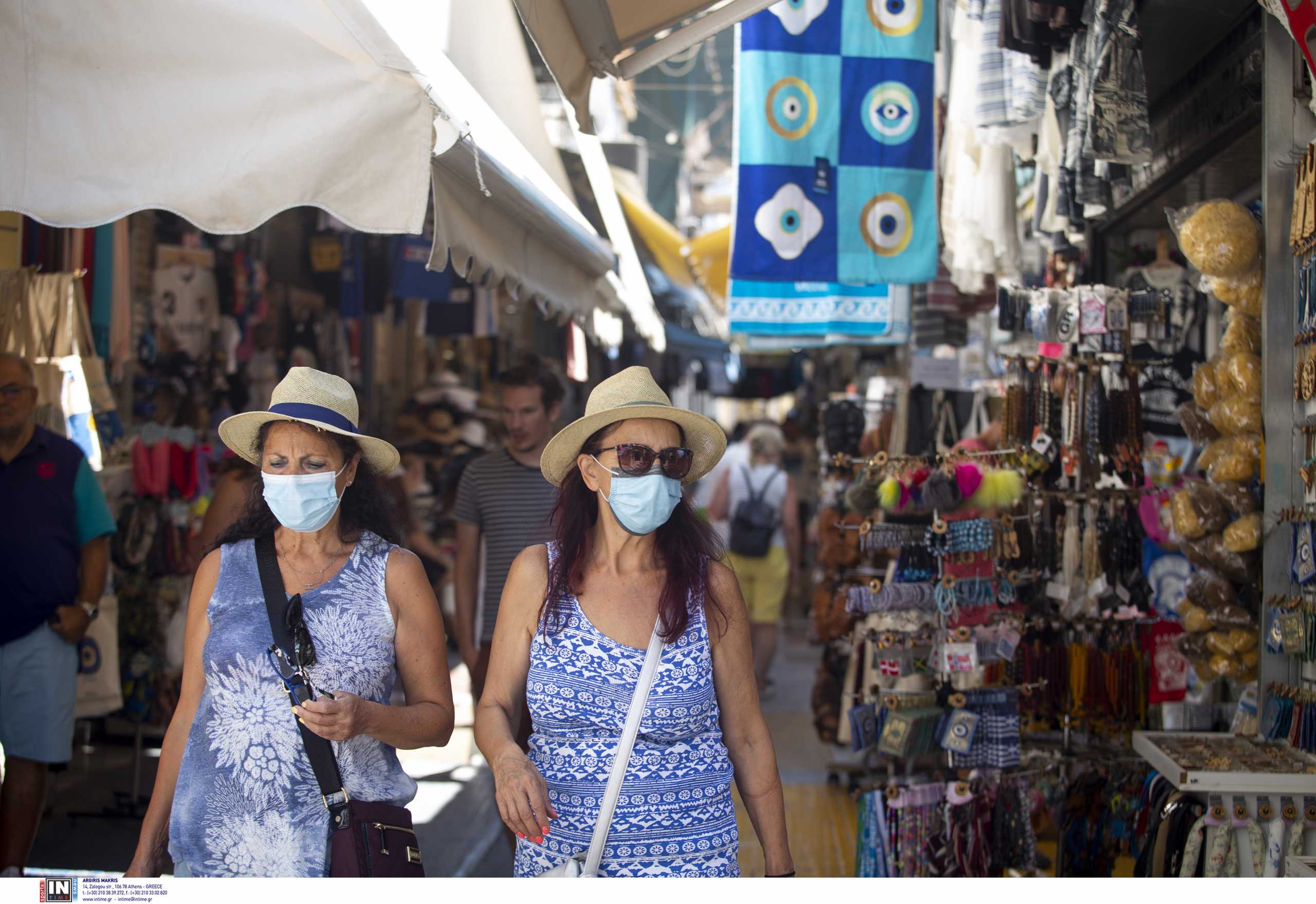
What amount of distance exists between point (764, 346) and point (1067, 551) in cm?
652

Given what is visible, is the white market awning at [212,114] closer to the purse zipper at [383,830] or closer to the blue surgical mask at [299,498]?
the blue surgical mask at [299,498]

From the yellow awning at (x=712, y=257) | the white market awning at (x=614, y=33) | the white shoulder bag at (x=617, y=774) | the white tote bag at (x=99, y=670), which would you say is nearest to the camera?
the white shoulder bag at (x=617, y=774)

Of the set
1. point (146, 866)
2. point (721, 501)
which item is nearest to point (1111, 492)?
point (146, 866)

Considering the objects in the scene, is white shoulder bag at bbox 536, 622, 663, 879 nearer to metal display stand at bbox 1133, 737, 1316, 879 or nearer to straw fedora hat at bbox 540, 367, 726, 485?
straw fedora hat at bbox 540, 367, 726, 485

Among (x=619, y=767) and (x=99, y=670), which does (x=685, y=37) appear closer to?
(x=619, y=767)

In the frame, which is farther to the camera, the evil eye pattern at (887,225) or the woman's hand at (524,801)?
the evil eye pattern at (887,225)

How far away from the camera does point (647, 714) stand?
272 cm

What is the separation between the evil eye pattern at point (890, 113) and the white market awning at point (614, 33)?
1887mm

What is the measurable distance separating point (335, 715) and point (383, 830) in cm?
35

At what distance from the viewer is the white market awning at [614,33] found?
3.64 metres

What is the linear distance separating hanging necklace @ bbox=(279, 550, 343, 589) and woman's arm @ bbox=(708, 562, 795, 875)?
0.91 metres

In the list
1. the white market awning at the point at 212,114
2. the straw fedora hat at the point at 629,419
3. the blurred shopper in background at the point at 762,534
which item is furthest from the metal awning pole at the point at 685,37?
the blurred shopper in background at the point at 762,534

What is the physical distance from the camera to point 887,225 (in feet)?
19.5

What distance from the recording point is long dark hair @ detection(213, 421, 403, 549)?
3.04 meters
